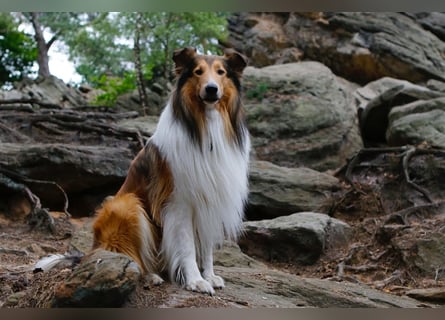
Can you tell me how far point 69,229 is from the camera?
451 centimetres

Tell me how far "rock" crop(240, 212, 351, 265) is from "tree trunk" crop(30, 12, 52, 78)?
13.0 ft

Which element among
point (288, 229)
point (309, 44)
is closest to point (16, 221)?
point (288, 229)

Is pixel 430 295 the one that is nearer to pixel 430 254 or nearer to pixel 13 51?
pixel 430 254

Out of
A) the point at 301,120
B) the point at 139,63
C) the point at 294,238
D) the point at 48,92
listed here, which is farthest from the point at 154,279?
the point at 139,63

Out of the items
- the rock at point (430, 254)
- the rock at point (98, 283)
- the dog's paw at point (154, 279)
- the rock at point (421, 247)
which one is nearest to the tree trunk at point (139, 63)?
the rock at point (421, 247)

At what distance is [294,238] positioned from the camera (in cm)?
456

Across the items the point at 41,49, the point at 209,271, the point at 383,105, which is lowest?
the point at 209,271

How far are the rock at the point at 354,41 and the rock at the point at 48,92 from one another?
2784 millimetres

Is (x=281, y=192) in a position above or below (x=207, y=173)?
below

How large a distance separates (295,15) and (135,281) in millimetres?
7164

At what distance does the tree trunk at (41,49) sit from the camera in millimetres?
7329

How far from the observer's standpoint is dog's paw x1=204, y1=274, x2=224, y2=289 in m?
2.83

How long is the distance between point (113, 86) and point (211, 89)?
5.04 m

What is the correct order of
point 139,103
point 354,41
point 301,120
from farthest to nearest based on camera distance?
point 354,41
point 139,103
point 301,120
